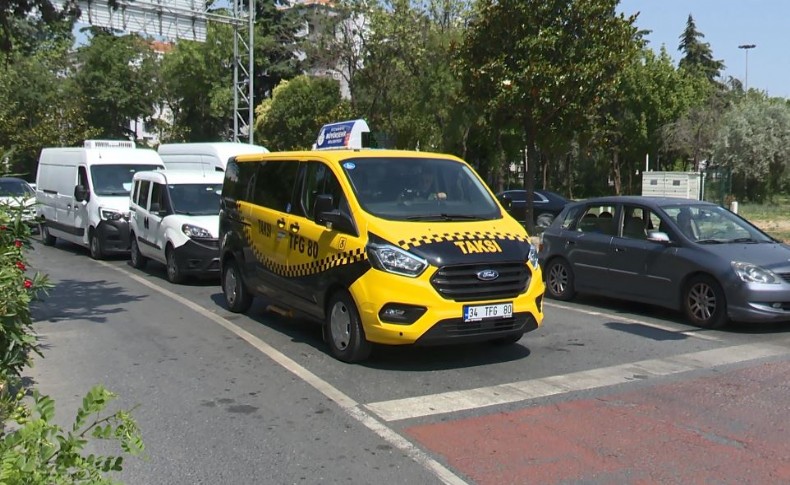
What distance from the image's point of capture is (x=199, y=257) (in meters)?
12.3

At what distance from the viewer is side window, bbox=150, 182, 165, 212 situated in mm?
13609

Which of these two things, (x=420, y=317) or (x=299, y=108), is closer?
(x=420, y=317)

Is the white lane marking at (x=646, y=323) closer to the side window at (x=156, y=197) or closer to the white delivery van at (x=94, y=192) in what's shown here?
the side window at (x=156, y=197)

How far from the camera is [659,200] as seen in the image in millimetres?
10016

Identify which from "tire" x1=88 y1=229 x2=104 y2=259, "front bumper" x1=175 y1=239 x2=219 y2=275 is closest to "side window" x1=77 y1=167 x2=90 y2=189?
"tire" x1=88 y1=229 x2=104 y2=259

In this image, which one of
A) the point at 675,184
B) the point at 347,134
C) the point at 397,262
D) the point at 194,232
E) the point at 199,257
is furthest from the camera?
the point at 675,184

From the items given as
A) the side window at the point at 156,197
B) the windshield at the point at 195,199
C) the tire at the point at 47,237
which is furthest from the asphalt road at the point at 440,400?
the tire at the point at 47,237

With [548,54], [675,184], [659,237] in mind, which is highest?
[548,54]

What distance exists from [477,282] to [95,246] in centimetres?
1199

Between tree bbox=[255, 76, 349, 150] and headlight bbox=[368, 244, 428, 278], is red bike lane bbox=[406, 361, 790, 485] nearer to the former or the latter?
headlight bbox=[368, 244, 428, 278]

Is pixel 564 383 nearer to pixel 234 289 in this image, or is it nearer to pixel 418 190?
pixel 418 190

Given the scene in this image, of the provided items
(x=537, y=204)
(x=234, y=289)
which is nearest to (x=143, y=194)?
(x=234, y=289)

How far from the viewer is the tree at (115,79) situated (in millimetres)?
43438

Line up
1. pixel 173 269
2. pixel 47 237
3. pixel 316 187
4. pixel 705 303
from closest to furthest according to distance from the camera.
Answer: pixel 316 187 < pixel 705 303 < pixel 173 269 < pixel 47 237
